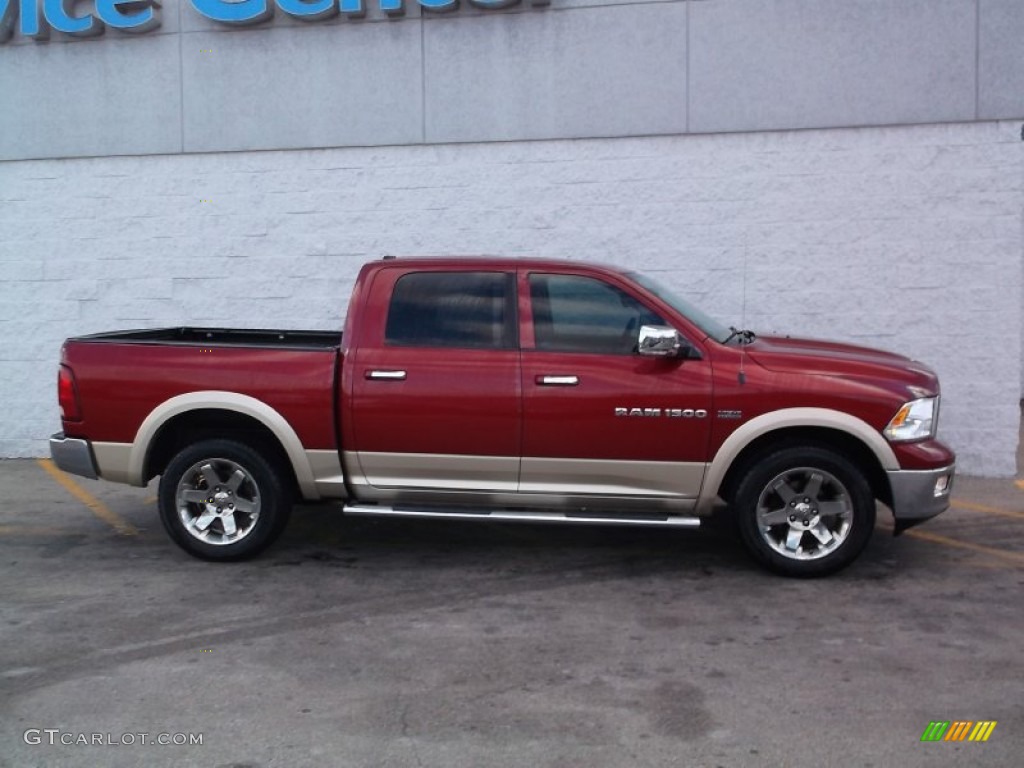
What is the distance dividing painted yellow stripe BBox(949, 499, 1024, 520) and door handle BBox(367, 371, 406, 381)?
472 cm

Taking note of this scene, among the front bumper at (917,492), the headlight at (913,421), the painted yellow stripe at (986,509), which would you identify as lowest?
the painted yellow stripe at (986,509)

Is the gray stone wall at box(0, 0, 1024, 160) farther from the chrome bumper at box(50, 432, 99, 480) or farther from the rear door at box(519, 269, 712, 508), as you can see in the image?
the chrome bumper at box(50, 432, 99, 480)

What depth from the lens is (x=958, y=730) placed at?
4402mm

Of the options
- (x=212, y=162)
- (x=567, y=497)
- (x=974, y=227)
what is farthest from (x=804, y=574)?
(x=212, y=162)

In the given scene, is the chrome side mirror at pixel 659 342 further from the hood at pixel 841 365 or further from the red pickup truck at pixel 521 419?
the hood at pixel 841 365

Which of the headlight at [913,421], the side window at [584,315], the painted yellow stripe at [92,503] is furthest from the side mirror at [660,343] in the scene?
the painted yellow stripe at [92,503]

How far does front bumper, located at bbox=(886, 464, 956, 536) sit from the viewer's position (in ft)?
20.7

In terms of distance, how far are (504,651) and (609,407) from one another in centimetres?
172

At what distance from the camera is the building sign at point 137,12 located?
10.5 meters

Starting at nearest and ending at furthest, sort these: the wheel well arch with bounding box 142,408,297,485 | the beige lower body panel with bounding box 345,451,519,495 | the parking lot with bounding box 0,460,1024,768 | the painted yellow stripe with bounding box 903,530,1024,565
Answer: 1. the parking lot with bounding box 0,460,1024,768
2. the beige lower body panel with bounding box 345,451,519,495
3. the wheel well arch with bounding box 142,408,297,485
4. the painted yellow stripe with bounding box 903,530,1024,565

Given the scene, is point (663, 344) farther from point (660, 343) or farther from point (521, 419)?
point (521, 419)

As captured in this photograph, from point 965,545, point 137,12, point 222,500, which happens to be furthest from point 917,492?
point 137,12

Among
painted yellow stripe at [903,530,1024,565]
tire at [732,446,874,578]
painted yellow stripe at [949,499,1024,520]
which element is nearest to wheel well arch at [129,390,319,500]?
tire at [732,446,874,578]

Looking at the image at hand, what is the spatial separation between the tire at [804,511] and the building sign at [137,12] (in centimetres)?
594
